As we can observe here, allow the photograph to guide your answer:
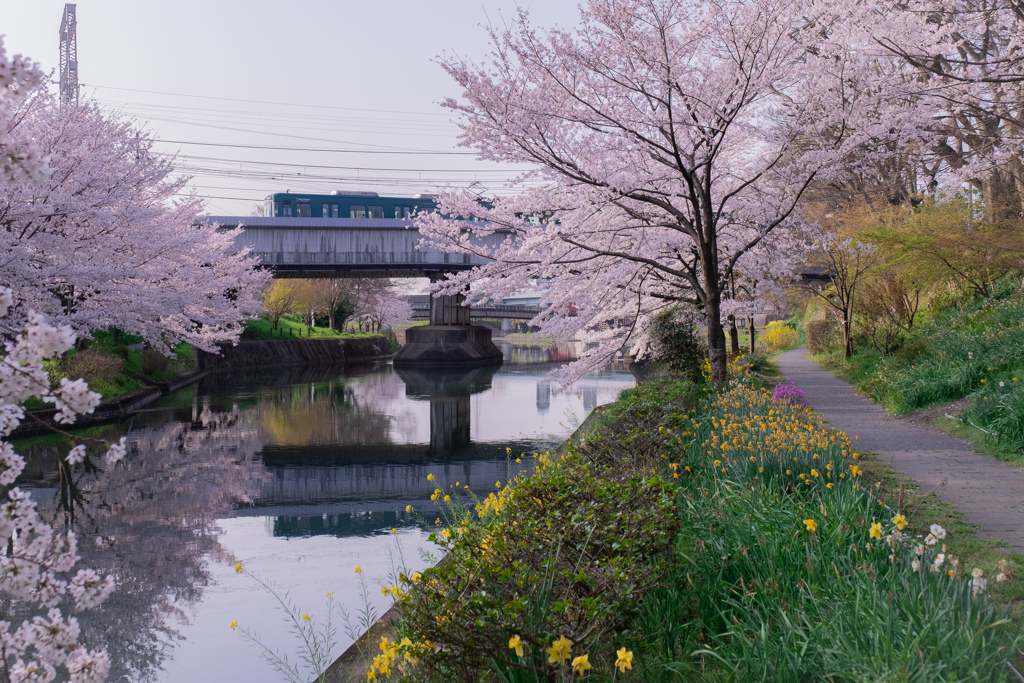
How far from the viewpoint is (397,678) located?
4566 mm

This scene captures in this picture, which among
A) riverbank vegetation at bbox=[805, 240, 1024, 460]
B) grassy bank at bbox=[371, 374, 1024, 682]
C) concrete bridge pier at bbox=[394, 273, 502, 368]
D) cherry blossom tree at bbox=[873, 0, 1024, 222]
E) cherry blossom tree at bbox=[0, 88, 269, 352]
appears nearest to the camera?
grassy bank at bbox=[371, 374, 1024, 682]

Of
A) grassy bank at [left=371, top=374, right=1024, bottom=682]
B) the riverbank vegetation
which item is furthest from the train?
grassy bank at [left=371, top=374, right=1024, bottom=682]

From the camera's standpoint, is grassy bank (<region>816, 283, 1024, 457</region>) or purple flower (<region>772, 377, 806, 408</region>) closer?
grassy bank (<region>816, 283, 1024, 457</region>)

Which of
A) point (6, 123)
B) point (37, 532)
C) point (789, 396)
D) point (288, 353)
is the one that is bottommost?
point (288, 353)

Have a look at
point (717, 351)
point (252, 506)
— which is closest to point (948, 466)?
point (717, 351)

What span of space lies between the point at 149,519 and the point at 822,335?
27184 millimetres

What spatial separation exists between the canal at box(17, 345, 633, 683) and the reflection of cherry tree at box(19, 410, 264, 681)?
0.02 m

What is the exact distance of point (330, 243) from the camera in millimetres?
47312

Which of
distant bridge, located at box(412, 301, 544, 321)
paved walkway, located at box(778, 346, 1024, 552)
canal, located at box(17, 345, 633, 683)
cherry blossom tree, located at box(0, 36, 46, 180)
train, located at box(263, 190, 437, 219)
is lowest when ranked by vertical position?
canal, located at box(17, 345, 633, 683)

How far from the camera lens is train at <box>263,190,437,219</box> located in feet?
155

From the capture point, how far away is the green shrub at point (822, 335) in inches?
1173

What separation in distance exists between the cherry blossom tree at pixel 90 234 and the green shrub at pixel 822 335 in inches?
867

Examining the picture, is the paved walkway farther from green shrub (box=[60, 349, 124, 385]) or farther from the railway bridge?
the railway bridge

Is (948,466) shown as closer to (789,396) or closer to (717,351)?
(789,396)
